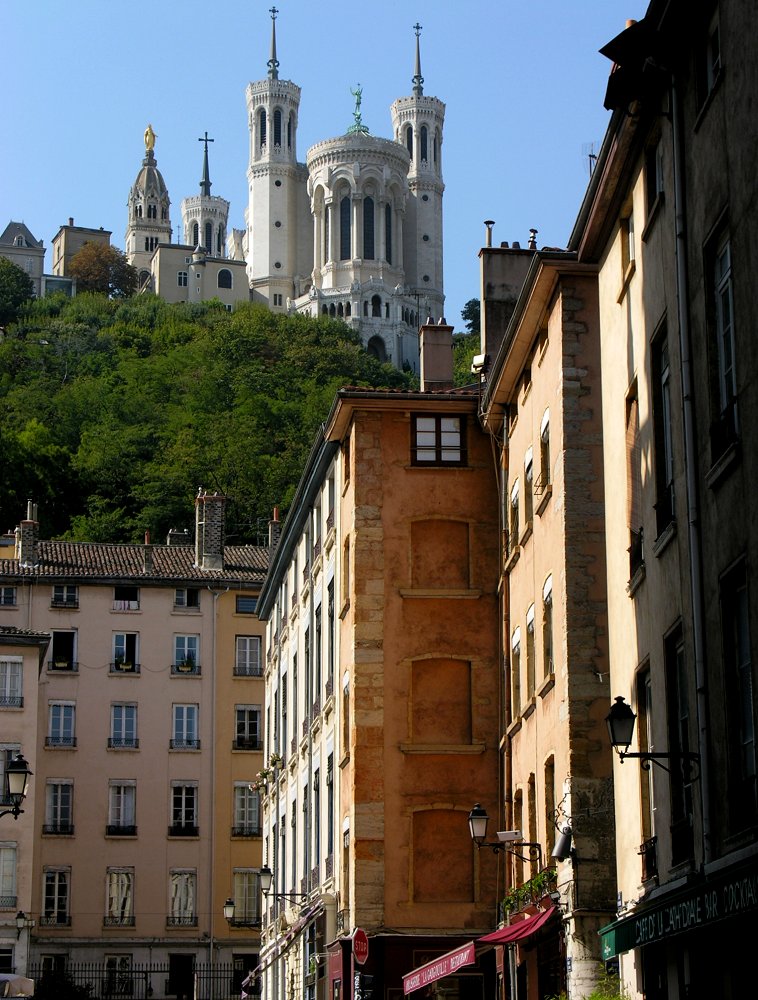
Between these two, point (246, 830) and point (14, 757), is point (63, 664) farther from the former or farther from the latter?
point (246, 830)

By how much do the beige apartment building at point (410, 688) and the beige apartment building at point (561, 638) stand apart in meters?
3.20

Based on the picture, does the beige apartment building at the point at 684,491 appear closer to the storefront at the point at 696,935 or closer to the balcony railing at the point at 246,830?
the storefront at the point at 696,935

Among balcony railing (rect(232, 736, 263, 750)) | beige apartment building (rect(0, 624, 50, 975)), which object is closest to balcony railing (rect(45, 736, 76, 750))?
beige apartment building (rect(0, 624, 50, 975))

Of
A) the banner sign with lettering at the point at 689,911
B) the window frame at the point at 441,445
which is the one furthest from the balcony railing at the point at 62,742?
the banner sign with lettering at the point at 689,911

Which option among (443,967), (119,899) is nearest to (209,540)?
(119,899)

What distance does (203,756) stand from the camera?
59.6 metres

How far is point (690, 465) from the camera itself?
15617 mm

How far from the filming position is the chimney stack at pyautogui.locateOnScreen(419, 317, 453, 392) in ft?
112

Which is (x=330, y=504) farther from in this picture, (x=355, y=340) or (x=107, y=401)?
(x=355, y=340)

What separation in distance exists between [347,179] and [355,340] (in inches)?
836

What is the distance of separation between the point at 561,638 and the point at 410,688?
342 inches

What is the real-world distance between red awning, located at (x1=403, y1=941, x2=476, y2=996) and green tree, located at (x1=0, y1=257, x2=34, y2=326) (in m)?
165

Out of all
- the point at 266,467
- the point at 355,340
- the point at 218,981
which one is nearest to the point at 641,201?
the point at 218,981

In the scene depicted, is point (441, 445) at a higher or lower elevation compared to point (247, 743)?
higher
